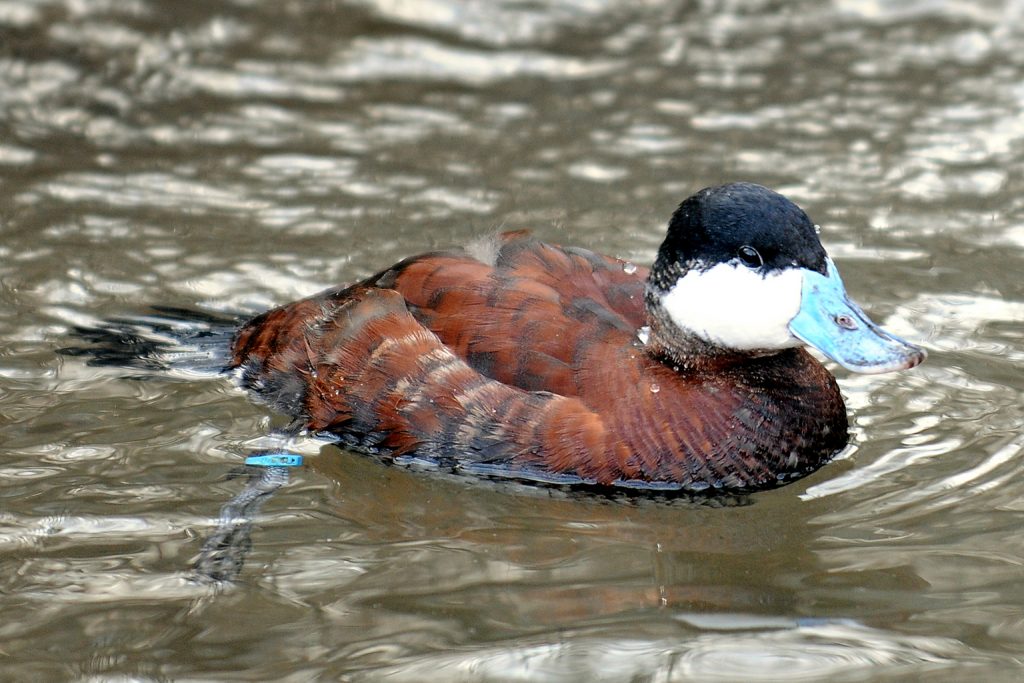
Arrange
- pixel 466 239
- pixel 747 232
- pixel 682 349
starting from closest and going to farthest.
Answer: pixel 747 232 → pixel 682 349 → pixel 466 239

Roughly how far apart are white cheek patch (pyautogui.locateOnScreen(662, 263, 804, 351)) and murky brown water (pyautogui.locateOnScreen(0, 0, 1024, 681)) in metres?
0.52

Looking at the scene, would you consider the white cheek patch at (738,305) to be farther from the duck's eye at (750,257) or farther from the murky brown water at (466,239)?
the murky brown water at (466,239)

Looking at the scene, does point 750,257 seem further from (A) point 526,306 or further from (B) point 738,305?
(A) point 526,306

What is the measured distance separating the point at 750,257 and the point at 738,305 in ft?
0.51

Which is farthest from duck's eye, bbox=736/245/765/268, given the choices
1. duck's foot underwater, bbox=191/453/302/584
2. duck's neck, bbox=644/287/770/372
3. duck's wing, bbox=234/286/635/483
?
duck's foot underwater, bbox=191/453/302/584

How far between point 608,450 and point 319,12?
4.92 m

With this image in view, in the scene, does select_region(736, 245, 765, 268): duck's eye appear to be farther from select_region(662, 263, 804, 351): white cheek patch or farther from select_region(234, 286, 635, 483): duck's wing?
select_region(234, 286, 635, 483): duck's wing

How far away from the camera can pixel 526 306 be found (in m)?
4.49

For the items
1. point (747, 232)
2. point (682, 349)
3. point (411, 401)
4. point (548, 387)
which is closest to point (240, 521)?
point (411, 401)

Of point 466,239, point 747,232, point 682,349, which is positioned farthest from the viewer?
point 466,239

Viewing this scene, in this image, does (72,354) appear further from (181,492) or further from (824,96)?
(824,96)

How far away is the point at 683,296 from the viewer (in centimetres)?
440

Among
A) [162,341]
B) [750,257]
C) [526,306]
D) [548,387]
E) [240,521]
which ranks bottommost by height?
[240,521]

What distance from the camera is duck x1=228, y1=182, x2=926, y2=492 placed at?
168 inches
